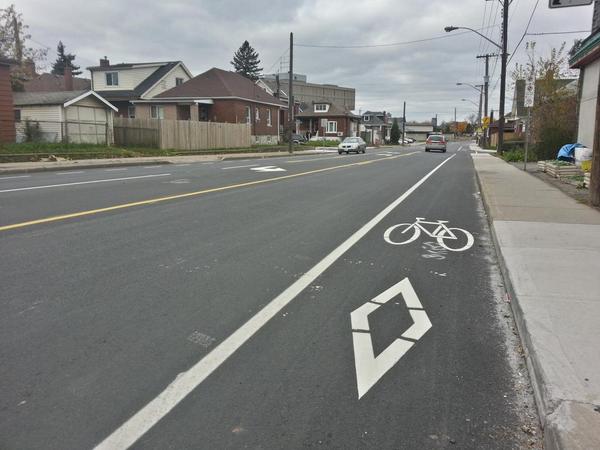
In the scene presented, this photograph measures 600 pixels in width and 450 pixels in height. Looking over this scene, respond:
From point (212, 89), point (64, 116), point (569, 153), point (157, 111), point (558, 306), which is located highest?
point (212, 89)

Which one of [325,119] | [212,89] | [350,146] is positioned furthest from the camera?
[325,119]

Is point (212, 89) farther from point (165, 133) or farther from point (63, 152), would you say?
point (63, 152)

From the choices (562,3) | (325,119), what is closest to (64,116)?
(562,3)

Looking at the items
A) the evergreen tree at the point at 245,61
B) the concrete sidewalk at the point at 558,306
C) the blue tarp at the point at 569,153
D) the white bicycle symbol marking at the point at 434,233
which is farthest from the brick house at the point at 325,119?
the concrete sidewalk at the point at 558,306

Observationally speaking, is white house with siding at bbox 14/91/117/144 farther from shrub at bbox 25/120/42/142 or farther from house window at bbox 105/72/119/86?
house window at bbox 105/72/119/86

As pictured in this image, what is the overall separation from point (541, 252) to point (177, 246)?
458 cm

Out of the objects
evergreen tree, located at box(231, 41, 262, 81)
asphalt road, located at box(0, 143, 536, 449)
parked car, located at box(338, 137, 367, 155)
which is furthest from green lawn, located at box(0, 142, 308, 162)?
evergreen tree, located at box(231, 41, 262, 81)

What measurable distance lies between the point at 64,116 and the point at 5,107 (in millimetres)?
5456

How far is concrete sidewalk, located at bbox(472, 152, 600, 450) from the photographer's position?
2.86 m

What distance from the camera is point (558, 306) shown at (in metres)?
4.50

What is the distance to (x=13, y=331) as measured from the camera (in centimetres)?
398

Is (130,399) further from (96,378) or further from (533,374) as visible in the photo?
(533,374)

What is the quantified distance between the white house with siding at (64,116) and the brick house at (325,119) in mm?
44420

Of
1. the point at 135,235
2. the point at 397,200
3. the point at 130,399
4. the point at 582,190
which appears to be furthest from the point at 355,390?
the point at 582,190
